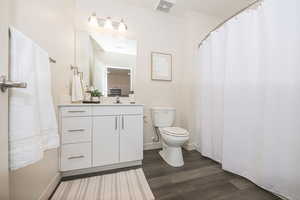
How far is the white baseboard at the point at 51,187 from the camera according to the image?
0.99 metres

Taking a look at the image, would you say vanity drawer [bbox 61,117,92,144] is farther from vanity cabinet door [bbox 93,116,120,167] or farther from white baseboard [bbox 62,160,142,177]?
white baseboard [bbox 62,160,142,177]

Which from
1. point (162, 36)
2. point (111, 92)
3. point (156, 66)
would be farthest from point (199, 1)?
point (111, 92)

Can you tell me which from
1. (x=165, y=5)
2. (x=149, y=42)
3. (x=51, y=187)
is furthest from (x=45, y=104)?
(x=165, y=5)

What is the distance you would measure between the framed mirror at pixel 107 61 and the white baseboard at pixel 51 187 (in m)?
1.11

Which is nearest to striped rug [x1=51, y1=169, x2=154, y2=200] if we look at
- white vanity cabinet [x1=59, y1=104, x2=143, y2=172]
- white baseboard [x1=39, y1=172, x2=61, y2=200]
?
white baseboard [x1=39, y1=172, x2=61, y2=200]

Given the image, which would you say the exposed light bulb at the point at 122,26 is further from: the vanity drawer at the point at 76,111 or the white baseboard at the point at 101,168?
the white baseboard at the point at 101,168

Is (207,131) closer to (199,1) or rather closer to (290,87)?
(290,87)

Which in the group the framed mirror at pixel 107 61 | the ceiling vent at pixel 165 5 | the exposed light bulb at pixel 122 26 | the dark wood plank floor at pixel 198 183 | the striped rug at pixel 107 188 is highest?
the ceiling vent at pixel 165 5

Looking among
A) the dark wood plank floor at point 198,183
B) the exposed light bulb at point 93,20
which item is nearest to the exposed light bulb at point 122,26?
the exposed light bulb at point 93,20

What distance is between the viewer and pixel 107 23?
183 cm

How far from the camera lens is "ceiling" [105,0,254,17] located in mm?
1944

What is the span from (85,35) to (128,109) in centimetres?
131

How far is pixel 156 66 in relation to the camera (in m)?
2.12

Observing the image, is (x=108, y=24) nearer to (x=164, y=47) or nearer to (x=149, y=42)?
(x=149, y=42)
